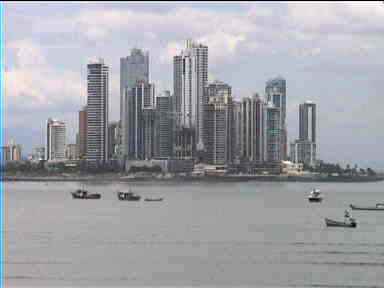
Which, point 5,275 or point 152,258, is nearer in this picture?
point 5,275

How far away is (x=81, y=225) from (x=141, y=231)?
7265 mm

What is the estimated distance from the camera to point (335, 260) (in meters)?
38.6

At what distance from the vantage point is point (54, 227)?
58844mm

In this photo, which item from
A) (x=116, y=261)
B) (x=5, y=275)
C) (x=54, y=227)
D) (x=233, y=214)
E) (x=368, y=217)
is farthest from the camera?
(x=233, y=214)

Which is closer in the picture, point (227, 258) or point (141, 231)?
point (227, 258)

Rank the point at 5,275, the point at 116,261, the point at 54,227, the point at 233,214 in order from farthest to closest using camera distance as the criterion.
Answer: the point at 233,214, the point at 54,227, the point at 116,261, the point at 5,275

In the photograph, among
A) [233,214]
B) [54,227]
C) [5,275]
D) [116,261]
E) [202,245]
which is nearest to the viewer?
[5,275]

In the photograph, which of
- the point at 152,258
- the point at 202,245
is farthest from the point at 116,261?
the point at 202,245

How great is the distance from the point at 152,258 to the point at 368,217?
3449 centimetres

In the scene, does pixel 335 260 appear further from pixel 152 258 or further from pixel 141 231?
pixel 141 231

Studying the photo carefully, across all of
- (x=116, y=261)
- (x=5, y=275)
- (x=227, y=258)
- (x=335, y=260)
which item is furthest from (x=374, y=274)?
(x=5, y=275)

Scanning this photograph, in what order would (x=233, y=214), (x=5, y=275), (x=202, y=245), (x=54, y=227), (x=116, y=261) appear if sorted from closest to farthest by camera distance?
(x=5, y=275), (x=116, y=261), (x=202, y=245), (x=54, y=227), (x=233, y=214)

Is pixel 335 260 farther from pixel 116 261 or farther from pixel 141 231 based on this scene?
pixel 141 231

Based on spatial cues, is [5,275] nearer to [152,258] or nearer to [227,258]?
[152,258]
